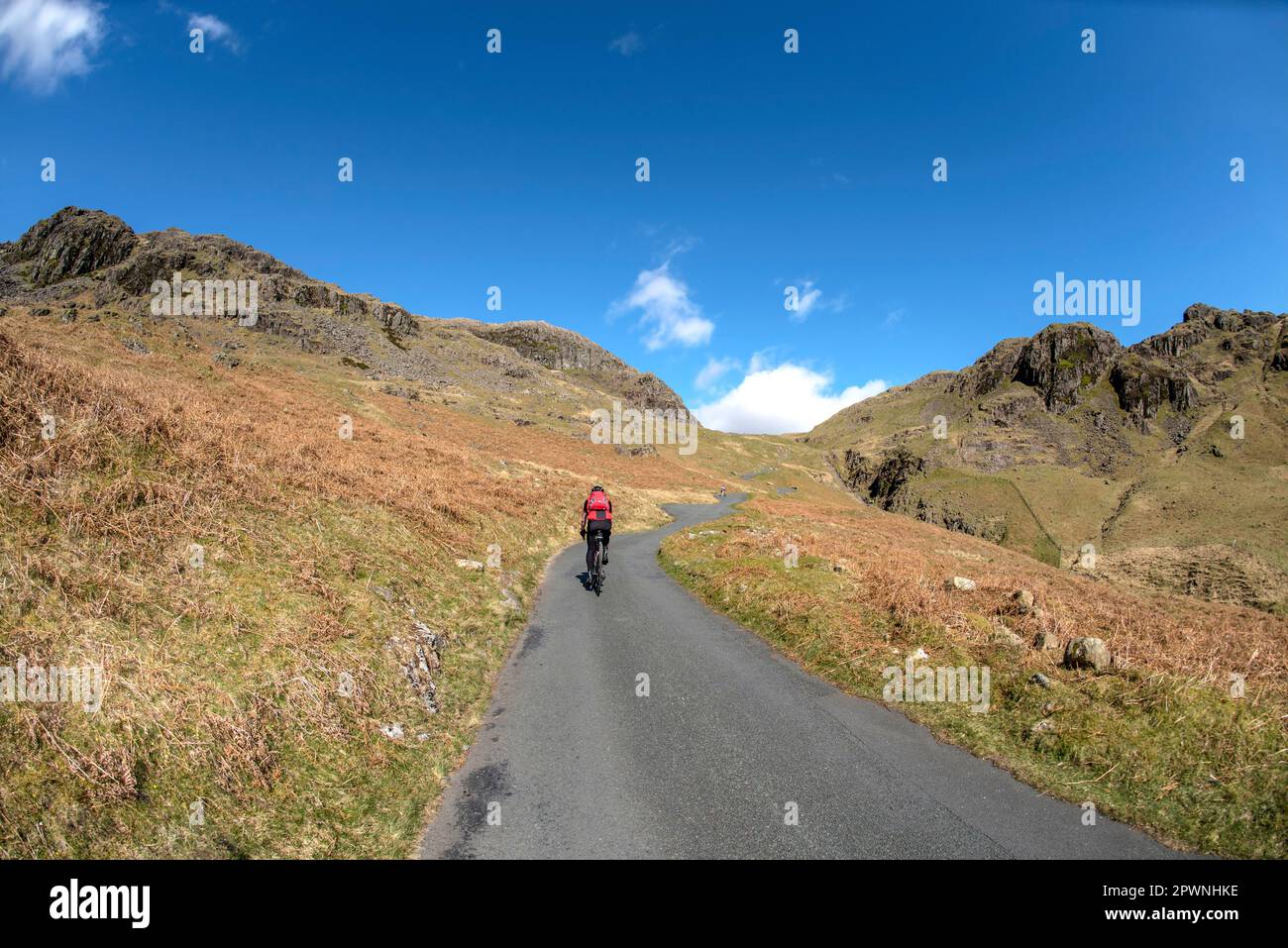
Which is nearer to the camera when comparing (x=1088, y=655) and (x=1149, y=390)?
(x=1088, y=655)

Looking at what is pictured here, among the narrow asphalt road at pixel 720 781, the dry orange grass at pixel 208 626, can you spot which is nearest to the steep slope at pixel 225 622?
the dry orange grass at pixel 208 626

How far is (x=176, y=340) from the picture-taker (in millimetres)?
34281

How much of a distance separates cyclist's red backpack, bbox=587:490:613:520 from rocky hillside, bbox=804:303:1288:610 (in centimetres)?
5342

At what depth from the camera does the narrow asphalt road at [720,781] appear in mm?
5434

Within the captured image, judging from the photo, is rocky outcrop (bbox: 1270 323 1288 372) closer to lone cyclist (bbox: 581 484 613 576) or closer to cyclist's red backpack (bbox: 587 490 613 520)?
cyclist's red backpack (bbox: 587 490 613 520)

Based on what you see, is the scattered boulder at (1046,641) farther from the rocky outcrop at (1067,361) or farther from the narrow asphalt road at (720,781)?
the rocky outcrop at (1067,361)

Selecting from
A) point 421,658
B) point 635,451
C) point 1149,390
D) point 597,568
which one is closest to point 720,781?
point 421,658

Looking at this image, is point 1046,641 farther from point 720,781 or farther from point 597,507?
point 597,507

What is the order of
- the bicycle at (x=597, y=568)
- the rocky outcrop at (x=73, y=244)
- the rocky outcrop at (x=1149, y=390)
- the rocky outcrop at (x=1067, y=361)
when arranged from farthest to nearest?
1. the rocky outcrop at (x=1067, y=361)
2. the rocky outcrop at (x=1149, y=390)
3. the rocky outcrop at (x=73, y=244)
4. the bicycle at (x=597, y=568)

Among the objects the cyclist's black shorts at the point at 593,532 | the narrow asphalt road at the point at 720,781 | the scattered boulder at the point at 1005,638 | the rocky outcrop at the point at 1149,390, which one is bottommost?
the narrow asphalt road at the point at 720,781

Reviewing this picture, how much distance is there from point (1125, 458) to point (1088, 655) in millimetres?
158269

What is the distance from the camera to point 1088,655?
862cm

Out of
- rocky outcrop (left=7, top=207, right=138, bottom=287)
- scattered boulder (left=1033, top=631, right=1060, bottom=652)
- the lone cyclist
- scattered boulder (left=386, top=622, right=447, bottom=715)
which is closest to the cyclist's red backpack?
the lone cyclist

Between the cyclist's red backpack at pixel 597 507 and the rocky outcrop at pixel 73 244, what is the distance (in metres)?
159
